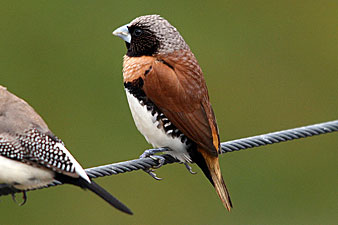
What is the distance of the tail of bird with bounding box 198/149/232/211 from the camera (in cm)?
578

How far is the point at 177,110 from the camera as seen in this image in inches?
229

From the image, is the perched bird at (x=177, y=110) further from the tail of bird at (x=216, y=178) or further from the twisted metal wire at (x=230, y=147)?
the twisted metal wire at (x=230, y=147)

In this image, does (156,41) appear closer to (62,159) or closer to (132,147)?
(62,159)

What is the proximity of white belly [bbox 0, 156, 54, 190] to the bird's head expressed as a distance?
1.41 m

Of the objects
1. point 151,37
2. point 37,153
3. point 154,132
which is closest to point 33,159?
point 37,153

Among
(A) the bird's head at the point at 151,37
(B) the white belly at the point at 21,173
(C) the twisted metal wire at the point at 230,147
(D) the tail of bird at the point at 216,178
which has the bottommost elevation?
(D) the tail of bird at the point at 216,178

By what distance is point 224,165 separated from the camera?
9.88m

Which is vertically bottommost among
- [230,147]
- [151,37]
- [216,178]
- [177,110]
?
[216,178]

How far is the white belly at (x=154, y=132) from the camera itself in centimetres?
589

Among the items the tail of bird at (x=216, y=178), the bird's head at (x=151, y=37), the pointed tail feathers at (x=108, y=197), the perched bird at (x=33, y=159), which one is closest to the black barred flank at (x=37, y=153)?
the perched bird at (x=33, y=159)

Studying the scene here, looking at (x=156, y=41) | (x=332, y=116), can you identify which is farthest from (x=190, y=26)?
(x=156, y=41)

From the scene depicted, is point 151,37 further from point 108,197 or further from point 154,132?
point 108,197

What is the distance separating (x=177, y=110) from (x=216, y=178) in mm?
544

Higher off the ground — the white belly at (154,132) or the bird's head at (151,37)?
the bird's head at (151,37)
